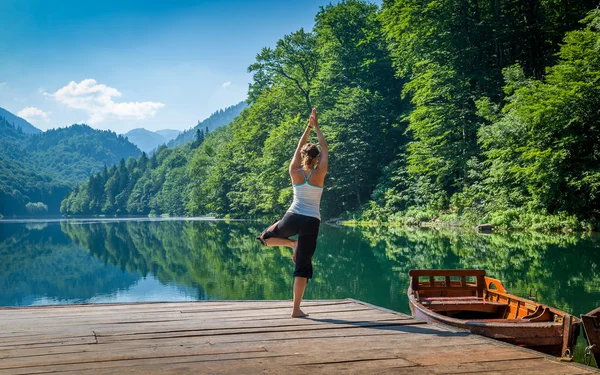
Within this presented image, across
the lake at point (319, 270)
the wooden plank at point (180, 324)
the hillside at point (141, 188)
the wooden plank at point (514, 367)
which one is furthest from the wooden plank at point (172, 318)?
the hillside at point (141, 188)

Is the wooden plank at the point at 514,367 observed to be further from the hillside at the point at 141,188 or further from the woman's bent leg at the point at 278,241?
the hillside at the point at 141,188

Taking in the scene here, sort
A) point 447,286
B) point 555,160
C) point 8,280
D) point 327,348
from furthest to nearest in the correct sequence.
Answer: point 555,160 → point 8,280 → point 447,286 → point 327,348

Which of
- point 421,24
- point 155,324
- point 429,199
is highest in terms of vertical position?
point 421,24

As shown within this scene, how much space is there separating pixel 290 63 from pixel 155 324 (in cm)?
4739

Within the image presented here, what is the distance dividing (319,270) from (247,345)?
42.6ft

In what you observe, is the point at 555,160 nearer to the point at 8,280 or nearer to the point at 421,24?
the point at 421,24

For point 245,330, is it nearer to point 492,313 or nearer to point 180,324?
point 180,324

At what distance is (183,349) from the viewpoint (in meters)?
3.40

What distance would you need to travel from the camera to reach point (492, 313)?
23.7 feet

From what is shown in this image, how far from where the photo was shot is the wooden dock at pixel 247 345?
2.97 m

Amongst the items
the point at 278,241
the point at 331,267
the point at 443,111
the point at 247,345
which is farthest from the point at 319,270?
the point at 443,111

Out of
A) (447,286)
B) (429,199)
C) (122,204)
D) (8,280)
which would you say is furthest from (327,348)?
(122,204)

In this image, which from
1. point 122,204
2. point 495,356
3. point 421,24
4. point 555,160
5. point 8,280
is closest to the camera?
point 495,356

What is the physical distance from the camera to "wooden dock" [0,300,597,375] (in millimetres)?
2969
